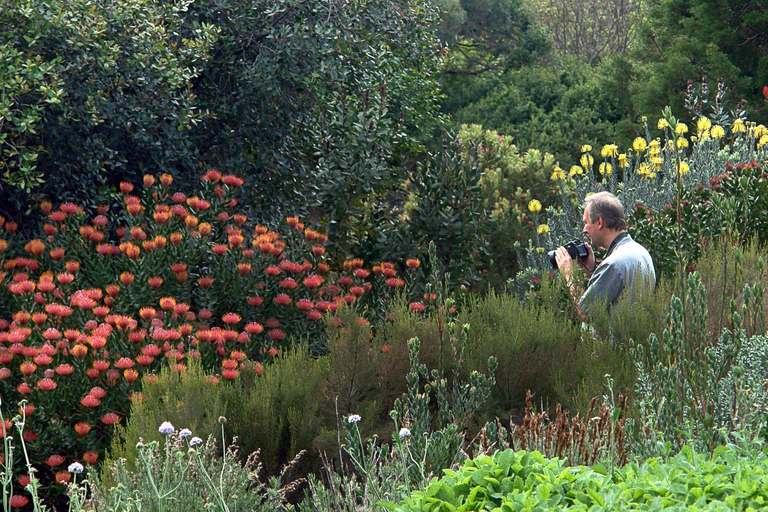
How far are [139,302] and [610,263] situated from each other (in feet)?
9.04

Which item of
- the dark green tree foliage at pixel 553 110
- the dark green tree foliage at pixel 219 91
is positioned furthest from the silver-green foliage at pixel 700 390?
the dark green tree foliage at pixel 553 110

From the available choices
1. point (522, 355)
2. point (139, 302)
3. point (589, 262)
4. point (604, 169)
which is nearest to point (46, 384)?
point (139, 302)

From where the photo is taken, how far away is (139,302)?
164 inches

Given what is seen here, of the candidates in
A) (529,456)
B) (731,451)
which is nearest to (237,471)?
(529,456)

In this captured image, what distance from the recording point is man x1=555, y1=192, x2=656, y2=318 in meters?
4.32

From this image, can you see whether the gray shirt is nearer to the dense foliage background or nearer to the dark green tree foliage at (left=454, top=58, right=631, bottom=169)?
the dense foliage background

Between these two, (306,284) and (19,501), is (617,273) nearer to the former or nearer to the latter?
(306,284)

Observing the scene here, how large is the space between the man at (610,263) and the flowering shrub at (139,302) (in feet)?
3.76

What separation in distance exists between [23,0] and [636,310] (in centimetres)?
417

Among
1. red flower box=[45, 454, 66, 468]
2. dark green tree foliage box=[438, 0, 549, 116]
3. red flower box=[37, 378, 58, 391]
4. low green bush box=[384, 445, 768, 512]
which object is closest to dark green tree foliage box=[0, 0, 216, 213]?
red flower box=[37, 378, 58, 391]

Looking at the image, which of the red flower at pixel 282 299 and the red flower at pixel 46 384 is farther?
the red flower at pixel 282 299

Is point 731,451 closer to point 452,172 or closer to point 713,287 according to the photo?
point 713,287

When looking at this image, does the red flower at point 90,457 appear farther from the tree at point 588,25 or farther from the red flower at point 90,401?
the tree at point 588,25

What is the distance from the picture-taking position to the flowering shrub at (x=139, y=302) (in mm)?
3557
